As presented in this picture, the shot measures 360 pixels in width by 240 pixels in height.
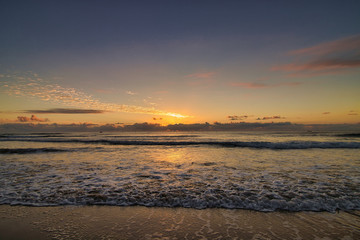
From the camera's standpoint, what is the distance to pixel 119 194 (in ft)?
24.2

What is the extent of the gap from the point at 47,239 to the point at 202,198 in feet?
15.3

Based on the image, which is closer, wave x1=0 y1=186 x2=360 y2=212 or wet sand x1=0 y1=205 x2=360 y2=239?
wet sand x1=0 y1=205 x2=360 y2=239

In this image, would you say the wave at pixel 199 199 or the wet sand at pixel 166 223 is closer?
the wet sand at pixel 166 223

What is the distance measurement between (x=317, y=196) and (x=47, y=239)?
28.4 ft

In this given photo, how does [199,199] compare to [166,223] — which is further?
[199,199]

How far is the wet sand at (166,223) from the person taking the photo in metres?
4.46

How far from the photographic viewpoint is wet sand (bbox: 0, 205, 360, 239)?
446cm

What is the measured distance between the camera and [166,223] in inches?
201

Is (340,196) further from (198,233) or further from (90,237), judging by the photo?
(90,237)

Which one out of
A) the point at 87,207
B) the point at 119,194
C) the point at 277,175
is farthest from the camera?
the point at 277,175

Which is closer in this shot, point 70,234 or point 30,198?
point 70,234

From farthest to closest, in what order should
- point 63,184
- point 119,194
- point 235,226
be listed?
point 63,184
point 119,194
point 235,226

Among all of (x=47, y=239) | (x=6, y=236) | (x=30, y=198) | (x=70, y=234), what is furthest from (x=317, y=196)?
(x=30, y=198)

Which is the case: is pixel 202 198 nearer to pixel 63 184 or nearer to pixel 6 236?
pixel 6 236
